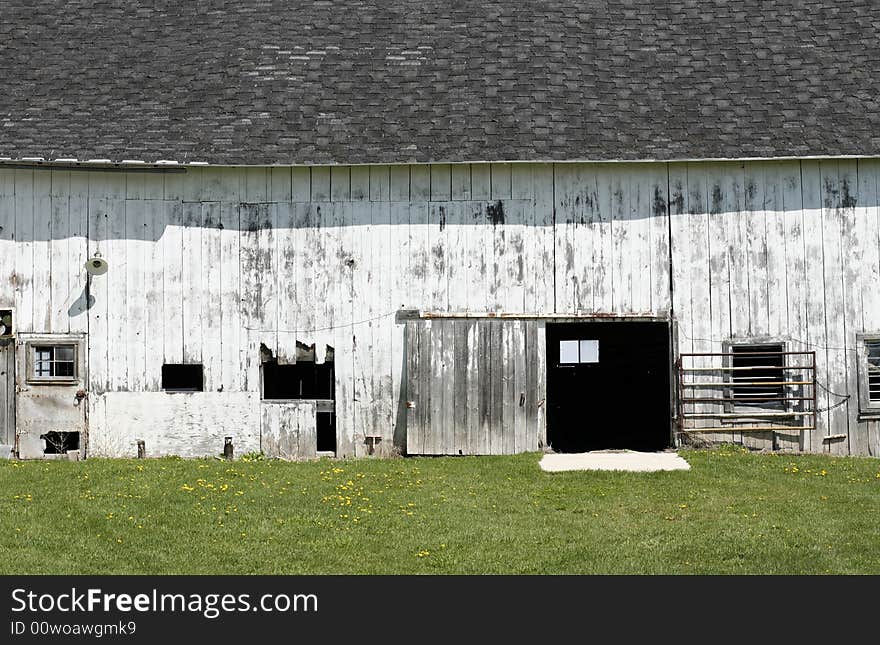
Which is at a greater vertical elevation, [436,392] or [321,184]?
[321,184]

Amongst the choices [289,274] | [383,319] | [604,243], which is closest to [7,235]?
[289,274]

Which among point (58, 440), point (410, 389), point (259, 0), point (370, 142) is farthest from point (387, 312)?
point (259, 0)

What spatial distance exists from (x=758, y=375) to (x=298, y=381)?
21.8ft

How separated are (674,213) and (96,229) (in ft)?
27.0

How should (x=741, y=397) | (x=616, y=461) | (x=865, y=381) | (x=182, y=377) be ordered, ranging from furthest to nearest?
(x=182, y=377), (x=741, y=397), (x=865, y=381), (x=616, y=461)

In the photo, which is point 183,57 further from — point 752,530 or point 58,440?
point 752,530

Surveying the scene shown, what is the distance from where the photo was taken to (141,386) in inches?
645

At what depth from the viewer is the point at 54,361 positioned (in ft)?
53.9

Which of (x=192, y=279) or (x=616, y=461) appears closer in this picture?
(x=616, y=461)

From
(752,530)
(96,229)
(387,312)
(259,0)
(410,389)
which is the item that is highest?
(259,0)

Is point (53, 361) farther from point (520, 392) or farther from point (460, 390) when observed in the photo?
point (520, 392)

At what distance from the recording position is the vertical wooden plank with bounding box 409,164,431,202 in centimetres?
1642

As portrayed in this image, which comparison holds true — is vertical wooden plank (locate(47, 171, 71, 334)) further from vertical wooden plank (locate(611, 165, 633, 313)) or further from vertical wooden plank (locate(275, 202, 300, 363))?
vertical wooden plank (locate(611, 165, 633, 313))

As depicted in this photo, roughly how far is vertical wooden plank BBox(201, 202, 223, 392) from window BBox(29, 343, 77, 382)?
1.90 metres
